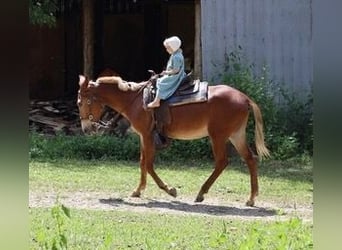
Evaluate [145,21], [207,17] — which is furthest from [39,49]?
[207,17]

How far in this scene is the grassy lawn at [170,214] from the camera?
4.24 metres

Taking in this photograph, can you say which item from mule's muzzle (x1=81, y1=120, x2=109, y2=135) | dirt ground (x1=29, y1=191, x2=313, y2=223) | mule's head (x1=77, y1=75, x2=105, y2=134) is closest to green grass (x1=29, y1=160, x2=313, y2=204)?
dirt ground (x1=29, y1=191, x2=313, y2=223)

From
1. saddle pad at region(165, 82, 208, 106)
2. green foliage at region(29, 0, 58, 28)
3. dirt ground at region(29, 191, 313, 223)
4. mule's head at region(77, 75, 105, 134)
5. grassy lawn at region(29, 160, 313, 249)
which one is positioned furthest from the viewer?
green foliage at region(29, 0, 58, 28)

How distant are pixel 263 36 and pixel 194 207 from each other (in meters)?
5.89

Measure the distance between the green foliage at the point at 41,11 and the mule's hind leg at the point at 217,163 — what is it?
5146 mm

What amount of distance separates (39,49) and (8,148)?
1664 cm

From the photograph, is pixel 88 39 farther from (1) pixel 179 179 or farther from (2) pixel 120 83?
(2) pixel 120 83

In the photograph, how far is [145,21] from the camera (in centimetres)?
1775

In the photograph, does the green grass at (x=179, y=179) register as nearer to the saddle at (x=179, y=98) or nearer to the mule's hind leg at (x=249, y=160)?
the mule's hind leg at (x=249, y=160)

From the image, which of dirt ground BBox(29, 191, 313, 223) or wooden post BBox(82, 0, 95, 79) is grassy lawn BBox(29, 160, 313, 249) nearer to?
dirt ground BBox(29, 191, 313, 223)

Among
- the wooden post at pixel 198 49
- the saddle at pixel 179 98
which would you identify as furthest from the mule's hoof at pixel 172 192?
the wooden post at pixel 198 49

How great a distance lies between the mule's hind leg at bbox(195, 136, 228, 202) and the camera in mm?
7941

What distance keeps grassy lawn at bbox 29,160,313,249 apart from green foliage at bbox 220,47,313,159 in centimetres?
48

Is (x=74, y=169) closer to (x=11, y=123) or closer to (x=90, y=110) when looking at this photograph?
(x=90, y=110)
